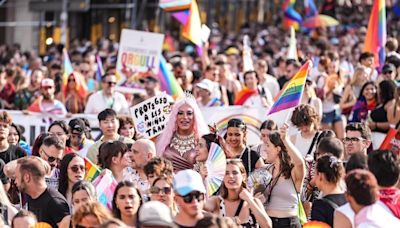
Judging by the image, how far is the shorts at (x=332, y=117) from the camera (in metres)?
17.5

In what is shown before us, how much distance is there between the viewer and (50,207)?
10.1 metres

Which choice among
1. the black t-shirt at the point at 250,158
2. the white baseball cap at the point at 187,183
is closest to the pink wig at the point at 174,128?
the black t-shirt at the point at 250,158

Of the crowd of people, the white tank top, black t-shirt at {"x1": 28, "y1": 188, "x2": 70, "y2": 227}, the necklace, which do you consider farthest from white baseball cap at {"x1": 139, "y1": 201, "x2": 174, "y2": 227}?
the white tank top

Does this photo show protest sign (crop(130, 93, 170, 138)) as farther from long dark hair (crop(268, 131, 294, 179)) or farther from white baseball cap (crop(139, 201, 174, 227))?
white baseball cap (crop(139, 201, 174, 227))

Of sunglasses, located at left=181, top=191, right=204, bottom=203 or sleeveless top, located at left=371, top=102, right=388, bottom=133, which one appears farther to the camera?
sleeveless top, located at left=371, top=102, right=388, bottom=133

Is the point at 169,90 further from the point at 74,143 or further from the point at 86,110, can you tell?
the point at 74,143

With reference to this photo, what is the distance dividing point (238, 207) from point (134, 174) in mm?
1266

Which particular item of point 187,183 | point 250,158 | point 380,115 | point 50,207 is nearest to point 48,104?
point 380,115

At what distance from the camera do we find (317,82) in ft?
59.4

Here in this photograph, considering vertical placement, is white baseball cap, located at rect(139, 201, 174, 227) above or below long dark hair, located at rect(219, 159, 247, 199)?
above

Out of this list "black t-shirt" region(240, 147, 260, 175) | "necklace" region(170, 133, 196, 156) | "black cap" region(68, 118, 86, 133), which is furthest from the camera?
"black cap" region(68, 118, 86, 133)

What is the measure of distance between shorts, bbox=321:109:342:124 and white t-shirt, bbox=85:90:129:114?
2.55m

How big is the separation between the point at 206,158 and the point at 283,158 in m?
0.68

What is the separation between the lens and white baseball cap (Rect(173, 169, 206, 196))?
29.0ft
